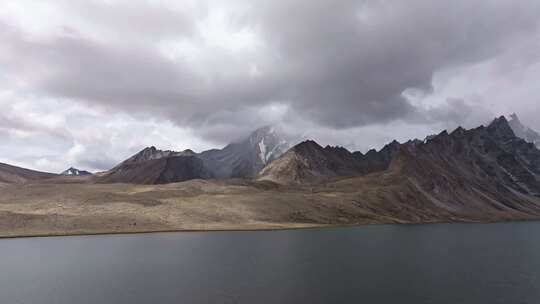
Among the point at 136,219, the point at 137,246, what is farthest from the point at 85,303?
the point at 136,219

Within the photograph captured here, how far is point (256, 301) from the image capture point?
5269 centimetres

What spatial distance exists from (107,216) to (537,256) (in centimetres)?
16923

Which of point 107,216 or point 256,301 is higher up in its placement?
point 107,216

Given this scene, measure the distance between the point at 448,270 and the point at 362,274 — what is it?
58.1 ft

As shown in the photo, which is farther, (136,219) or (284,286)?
(136,219)

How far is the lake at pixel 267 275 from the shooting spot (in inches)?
2222

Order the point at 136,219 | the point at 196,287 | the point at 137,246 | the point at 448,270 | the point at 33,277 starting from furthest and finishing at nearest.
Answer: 1. the point at 136,219
2. the point at 137,246
3. the point at 448,270
4. the point at 33,277
5. the point at 196,287

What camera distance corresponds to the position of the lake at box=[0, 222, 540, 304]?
56.4 metres

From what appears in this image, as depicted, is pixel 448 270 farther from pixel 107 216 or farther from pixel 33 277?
pixel 107 216

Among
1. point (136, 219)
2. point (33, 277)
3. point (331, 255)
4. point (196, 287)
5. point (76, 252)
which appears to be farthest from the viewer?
point (136, 219)

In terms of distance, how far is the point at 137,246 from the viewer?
118 meters

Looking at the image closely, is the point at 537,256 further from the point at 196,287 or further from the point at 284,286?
the point at 196,287

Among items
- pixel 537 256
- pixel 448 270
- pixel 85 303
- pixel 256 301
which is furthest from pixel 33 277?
pixel 537 256

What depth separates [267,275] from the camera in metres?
70.9
